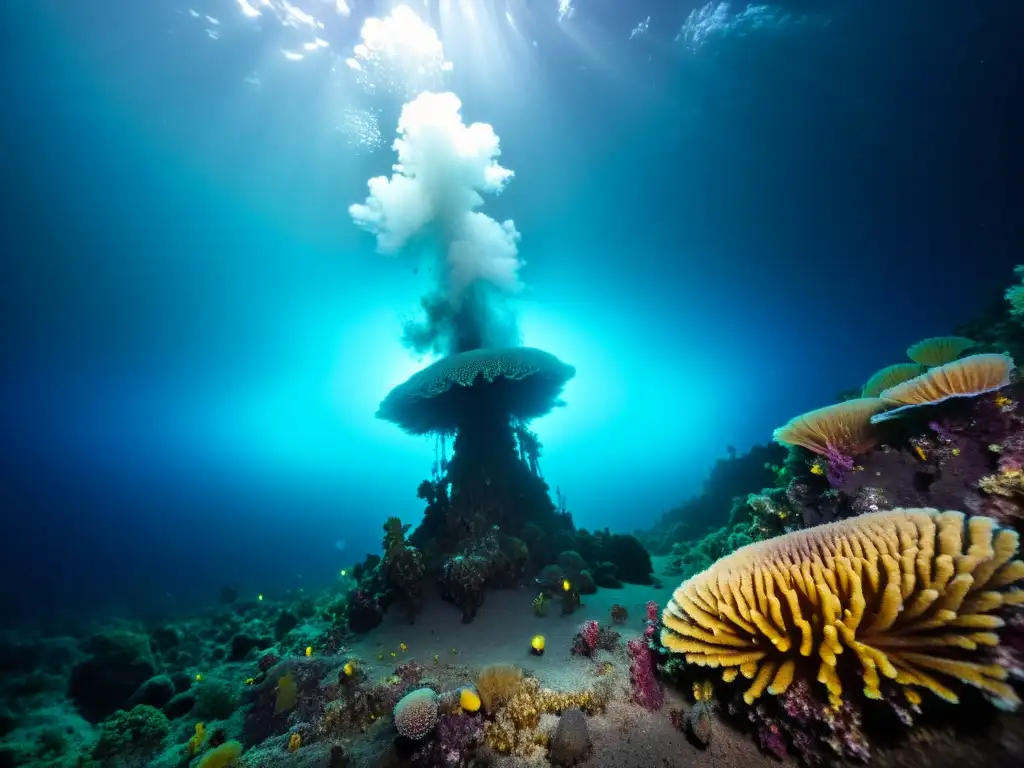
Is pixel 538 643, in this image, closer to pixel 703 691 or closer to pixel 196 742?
pixel 703 691

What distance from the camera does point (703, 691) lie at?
370 cm

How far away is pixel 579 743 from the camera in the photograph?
356 cm

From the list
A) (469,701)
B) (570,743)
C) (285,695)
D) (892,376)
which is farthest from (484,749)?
(892,376)

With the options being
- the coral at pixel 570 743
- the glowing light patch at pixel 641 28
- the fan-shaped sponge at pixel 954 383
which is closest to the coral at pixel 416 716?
the coral at pixel 570 743

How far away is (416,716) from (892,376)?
788 cm

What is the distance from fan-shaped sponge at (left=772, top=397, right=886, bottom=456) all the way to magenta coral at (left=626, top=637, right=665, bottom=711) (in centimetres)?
328

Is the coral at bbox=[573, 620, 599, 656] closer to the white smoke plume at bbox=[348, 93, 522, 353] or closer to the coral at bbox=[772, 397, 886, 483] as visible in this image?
the coral at bbox=[772, 397, 886, 483]

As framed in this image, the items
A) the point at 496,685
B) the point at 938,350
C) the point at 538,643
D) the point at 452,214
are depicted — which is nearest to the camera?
the point at 496,685

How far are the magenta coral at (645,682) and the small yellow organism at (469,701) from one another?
71.5 inches

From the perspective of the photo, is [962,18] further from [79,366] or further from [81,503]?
[81,503]

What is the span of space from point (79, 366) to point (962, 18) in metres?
58.5

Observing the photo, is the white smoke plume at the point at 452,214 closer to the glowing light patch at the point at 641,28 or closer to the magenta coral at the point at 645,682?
the glowing light patch at the point at 641,28

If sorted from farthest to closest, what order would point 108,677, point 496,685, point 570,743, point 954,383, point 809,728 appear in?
point 108,677
point 496,685
point 954,383
point 570,743
point 809,728

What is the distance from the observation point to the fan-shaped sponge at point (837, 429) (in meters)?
4.80
